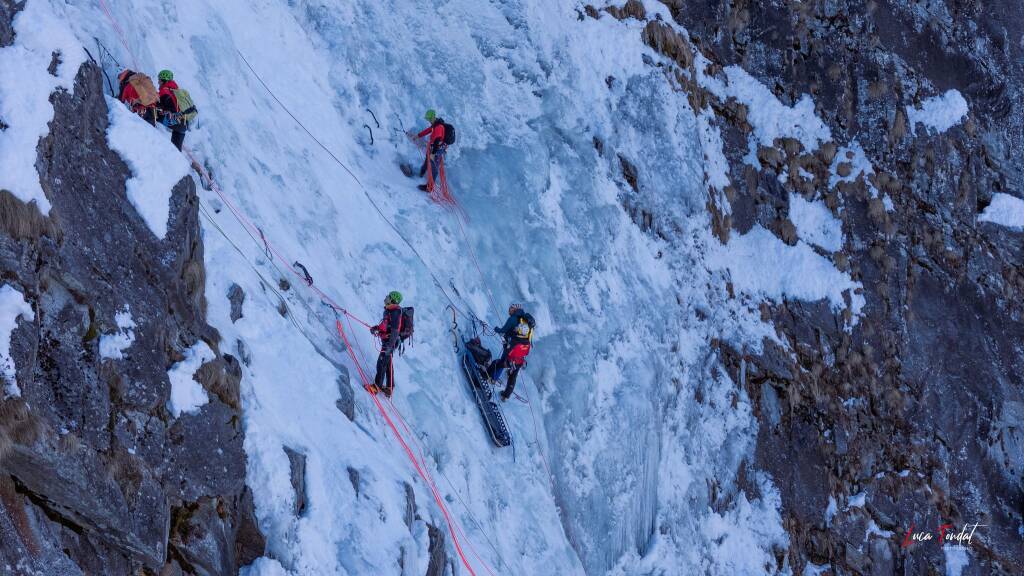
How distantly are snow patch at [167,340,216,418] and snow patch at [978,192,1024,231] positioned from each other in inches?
771

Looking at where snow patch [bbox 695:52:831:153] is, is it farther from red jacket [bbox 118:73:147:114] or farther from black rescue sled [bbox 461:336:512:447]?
red jacket [bbox 118:73:147:114]

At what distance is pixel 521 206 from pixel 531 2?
422 centimetres

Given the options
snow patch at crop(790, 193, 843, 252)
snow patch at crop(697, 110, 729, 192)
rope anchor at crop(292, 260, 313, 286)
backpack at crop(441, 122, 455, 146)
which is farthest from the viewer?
snow patch at crop(790, 193, 843, 252)

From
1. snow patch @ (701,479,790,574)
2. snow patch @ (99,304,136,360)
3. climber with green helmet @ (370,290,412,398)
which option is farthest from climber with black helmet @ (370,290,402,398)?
snow patch @ (701,479,790,574)

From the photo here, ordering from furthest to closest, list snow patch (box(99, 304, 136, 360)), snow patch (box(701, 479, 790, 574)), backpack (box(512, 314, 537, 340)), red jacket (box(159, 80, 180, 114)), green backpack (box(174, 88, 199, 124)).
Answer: snow patch (box(701, 479, 790, 574)) → backpack (box(512, 314, 537, 340)) → green backpack (box(174, 88, 199, 124)) → red jacket (box(159, 80, 180, 114)) → snow patch (box(99, 304, 136, 360))

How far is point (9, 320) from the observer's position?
5.79 m

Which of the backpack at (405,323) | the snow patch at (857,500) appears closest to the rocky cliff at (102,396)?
the backpack at (405,323)

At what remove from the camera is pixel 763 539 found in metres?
16.6

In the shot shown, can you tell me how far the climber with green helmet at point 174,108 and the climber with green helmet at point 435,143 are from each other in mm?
4381

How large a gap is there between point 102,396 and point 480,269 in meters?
7.82

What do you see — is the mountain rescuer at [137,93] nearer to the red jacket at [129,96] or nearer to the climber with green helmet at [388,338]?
the red jacket at [129,96]

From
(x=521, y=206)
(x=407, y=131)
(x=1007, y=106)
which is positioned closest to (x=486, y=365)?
(x=521, y=206)

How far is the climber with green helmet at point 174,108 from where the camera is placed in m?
9.85

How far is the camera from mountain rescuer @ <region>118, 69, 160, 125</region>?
9.33 meters
